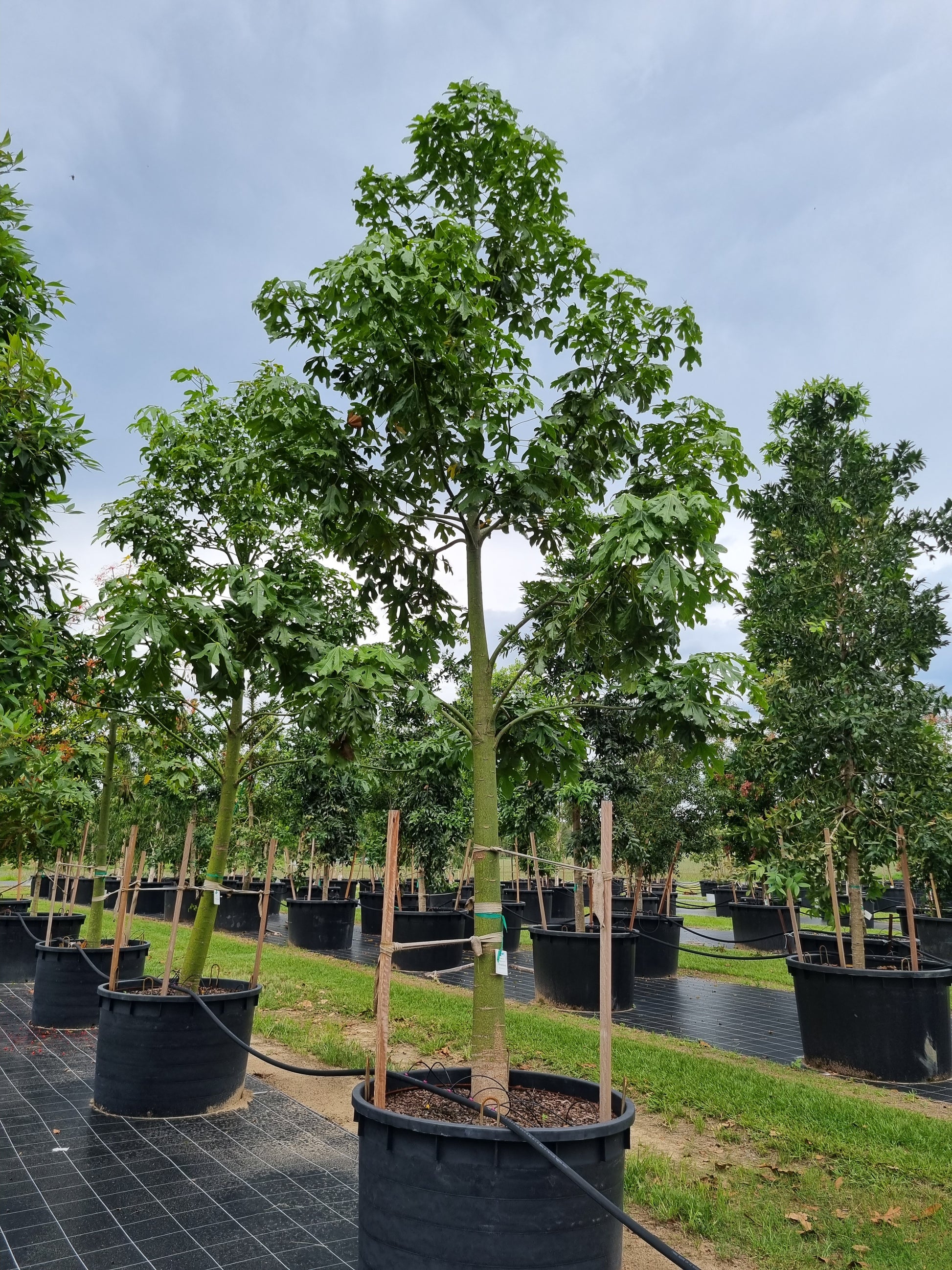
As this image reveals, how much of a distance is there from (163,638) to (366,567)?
1144mm

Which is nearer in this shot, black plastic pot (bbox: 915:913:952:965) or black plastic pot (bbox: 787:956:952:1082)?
black plastic pot (bbox: 787:956:952:1082)

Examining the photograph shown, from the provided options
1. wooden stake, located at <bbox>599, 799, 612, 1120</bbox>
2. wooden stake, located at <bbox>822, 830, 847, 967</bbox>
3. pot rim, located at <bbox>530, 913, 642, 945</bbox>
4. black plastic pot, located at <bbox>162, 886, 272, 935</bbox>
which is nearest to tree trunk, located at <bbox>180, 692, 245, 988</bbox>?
wooden stake, located at <bbox>599, 799, 612, 1120</bbox>

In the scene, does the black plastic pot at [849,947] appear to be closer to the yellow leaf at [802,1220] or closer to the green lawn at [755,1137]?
the green lawn at [755,1137]

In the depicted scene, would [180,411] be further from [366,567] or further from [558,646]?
[558,646]

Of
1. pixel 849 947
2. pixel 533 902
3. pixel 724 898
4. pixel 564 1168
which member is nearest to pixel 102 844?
pixel 564 1168

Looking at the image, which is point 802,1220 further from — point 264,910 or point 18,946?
point 18,946

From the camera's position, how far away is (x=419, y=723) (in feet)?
38.9

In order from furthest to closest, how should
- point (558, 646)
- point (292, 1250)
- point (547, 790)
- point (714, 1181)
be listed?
point (547, 790)
point (714, 1181)
point (558, 646)
point (292, 1250)

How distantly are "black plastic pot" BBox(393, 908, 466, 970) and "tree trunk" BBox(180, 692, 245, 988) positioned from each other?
23.8ft


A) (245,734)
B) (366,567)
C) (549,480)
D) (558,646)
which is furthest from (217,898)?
(549,480)

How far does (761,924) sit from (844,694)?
33.1 ft

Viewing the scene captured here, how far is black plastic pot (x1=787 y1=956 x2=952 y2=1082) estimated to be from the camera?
7207 millimetres

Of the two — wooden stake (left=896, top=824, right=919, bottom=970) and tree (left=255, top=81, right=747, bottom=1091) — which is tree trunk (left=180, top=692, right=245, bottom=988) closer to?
tree (left=255, top=81, right=747, bottom=1091)

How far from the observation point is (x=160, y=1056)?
5812 millimetres
